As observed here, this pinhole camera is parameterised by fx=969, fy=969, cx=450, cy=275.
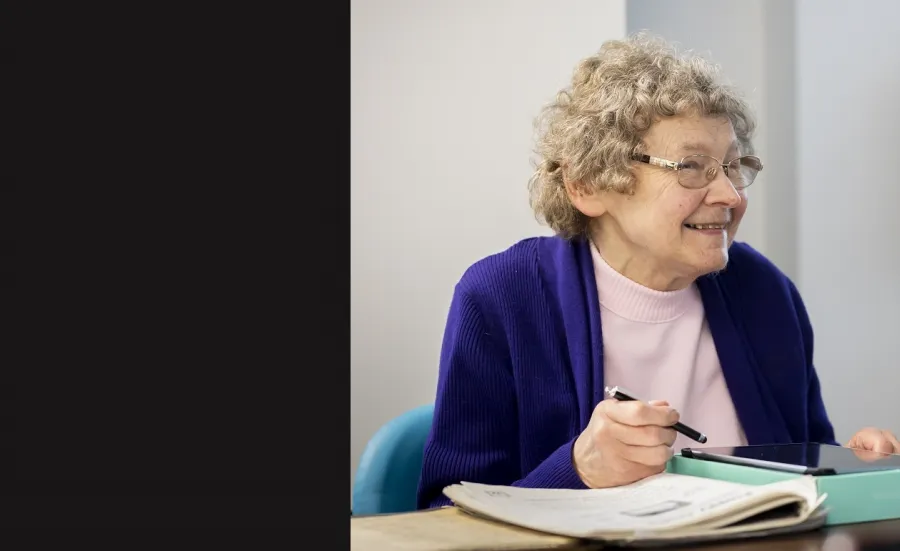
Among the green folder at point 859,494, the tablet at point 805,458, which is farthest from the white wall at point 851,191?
the green folder at point 859,494

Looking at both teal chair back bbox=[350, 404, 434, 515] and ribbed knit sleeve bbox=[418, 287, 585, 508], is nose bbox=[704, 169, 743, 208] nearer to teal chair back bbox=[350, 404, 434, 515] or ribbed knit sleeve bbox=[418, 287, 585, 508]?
ribbed knit sleeve bbox=[418, 287, 585, 508]

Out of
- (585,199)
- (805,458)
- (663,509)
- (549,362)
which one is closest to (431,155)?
(585,199)

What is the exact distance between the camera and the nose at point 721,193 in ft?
4.61

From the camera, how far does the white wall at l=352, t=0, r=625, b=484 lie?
8.14ft

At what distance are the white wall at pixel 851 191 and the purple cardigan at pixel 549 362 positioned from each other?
1.34m

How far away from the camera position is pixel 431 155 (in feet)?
8.30

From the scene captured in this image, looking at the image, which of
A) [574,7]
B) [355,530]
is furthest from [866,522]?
[574,7]

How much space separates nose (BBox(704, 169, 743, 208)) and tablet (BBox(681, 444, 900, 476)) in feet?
1.67

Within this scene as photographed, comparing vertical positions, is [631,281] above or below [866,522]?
above

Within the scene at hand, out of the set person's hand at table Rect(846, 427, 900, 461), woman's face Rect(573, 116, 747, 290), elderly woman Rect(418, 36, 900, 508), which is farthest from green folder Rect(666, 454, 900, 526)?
woman's face Rect(573, 116, 747, 290)

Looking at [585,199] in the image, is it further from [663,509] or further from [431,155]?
[431,155]
